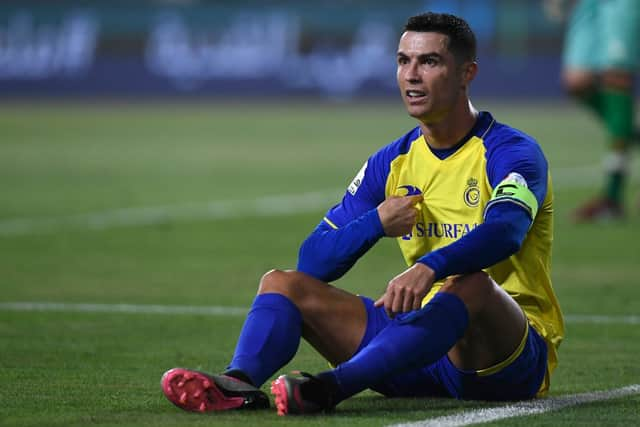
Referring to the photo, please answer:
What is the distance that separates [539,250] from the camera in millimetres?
5648

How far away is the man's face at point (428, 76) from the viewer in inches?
219

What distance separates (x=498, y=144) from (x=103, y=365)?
2169 millimetres

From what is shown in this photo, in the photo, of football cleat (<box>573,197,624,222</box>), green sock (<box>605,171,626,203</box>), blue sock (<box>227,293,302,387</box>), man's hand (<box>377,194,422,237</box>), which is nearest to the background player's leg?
blue sock (<box>227,293,302,387</box>)

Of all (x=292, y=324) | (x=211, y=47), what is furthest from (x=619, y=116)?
(x=211, y=47)

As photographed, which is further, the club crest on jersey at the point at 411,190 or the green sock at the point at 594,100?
the green sock at the point at 594,100

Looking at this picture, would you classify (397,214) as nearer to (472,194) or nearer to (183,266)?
(472,194)

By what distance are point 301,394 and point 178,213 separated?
378 inches

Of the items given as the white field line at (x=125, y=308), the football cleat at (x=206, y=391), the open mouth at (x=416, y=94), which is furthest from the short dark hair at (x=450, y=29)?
the white field line at (x=125, y=308)

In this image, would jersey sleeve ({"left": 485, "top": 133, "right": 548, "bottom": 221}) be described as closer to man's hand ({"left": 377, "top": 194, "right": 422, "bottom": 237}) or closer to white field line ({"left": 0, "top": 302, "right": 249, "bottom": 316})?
man's hand ({"left": 377, "top": 194, "right": 422, "bottom": 237})

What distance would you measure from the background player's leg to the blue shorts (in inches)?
2.9

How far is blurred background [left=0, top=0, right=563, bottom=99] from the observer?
35.5 meters

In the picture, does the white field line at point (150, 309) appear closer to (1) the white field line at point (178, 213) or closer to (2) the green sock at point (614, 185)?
(1) the white field line at point (178, 213)

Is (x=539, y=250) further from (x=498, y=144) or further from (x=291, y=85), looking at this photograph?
(x=291, y=85)

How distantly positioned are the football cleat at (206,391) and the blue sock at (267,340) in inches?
2.7
